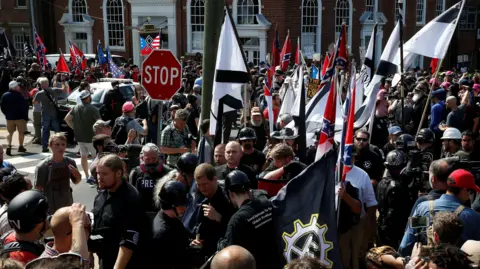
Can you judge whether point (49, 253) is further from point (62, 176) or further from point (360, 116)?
point (360, 116)

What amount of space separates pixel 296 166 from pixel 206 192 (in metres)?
1.23

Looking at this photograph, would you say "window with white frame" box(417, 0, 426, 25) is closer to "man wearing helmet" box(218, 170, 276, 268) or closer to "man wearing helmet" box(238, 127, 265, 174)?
"man wearing helmet" box(238, 127, 265, 174)

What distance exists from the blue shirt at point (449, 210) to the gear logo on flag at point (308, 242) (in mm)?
747

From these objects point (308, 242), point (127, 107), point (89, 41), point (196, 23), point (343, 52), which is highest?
point (196, 23)

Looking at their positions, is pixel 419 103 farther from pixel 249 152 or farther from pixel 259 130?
pixel 249 152

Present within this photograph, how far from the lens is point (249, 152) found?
7.34m

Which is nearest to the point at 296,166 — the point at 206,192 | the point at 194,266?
the point at 206,192

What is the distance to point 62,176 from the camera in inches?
277

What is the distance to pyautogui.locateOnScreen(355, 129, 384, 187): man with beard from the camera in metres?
7.21

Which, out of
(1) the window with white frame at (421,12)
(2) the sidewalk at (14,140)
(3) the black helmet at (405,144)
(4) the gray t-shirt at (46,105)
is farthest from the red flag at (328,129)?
(1) the window with white frame at (421,12)

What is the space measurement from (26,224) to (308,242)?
2.06 meters

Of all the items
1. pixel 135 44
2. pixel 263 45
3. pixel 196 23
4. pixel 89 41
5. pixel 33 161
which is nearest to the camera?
pixel 33 161

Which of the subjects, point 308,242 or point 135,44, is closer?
point 308,242

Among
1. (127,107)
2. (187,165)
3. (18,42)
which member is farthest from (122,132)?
(18,42)
